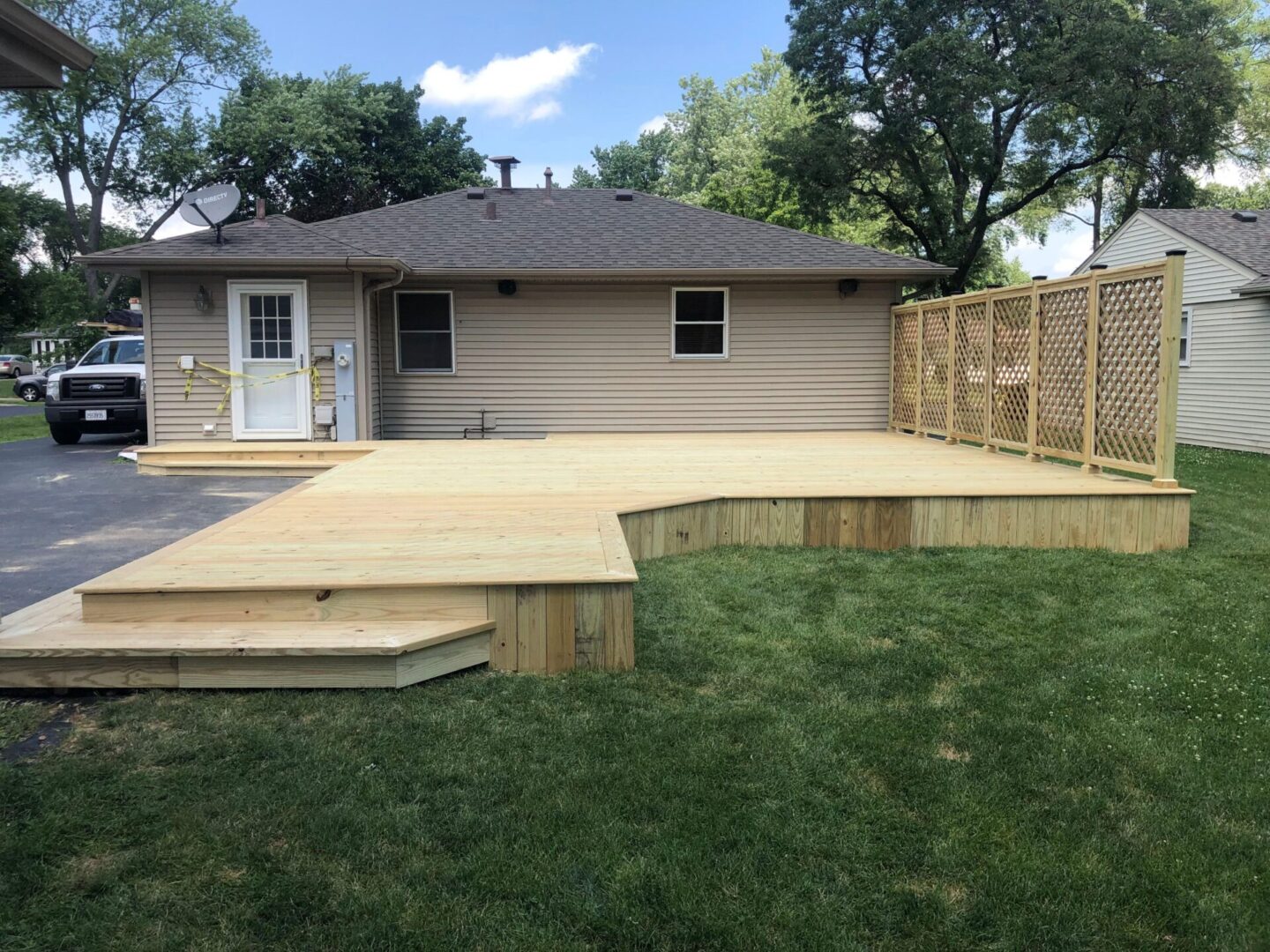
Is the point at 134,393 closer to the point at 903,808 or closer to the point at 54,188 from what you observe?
the point at 903,808

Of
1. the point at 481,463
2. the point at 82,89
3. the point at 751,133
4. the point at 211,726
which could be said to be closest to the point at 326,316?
the point at 481,463

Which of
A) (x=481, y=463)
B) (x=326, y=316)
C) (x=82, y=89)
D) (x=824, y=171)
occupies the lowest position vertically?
(x=481, y=463)

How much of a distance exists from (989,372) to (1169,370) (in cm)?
241

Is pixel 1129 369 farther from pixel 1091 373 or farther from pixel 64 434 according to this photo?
pixel 64 434

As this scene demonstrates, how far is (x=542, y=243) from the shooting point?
37.2 feet

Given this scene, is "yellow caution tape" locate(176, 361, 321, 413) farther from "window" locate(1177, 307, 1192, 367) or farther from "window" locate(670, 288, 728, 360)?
"window" locate(1177, 307, 1192, 367)

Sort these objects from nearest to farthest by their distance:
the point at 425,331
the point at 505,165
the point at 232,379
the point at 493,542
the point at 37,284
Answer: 1. the point at 493,542
2. the point at 232,379
3. the point at 425,331
4. the point at 505,165
5. the point at 37,284

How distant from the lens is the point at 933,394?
984 cm

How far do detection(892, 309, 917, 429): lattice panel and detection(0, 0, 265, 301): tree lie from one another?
26287 millimetres

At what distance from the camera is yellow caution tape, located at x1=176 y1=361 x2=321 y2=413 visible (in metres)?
9.70

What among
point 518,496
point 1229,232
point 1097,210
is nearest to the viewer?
point 518,496

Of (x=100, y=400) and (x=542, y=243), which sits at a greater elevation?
(x=542, y=243)

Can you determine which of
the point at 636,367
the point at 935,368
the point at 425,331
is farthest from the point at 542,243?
the point at 935,368

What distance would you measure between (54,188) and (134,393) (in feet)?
85.0
